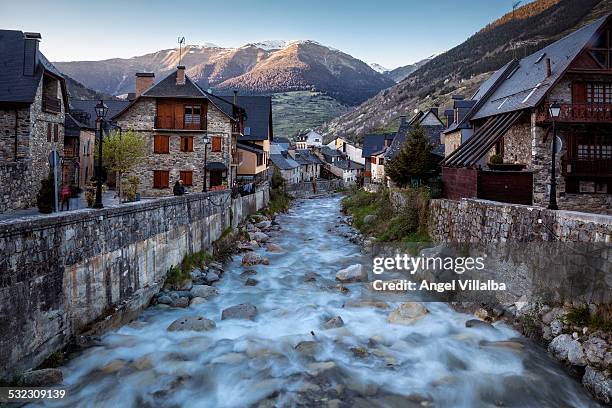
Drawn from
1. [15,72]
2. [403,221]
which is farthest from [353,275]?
[15,72]

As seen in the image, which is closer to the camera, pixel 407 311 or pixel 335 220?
pixel 407 311

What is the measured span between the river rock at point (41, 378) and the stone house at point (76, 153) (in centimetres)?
2786

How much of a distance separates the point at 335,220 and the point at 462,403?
31.6m

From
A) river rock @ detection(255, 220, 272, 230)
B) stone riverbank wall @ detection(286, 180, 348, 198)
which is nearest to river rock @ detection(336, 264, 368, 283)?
river rock @ detection(255, 220, 272, 230)

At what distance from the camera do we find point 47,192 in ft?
53.4

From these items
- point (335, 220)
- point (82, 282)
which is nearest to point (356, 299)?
point (82, 282)

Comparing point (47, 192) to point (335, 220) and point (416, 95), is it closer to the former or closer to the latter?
point (335, 220)

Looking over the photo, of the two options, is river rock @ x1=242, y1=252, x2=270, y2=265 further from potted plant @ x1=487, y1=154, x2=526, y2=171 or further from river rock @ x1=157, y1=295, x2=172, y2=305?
potted plant @ x1=487, y1=154, x2=526, y2=171

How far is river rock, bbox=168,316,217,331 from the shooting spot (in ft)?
45.2

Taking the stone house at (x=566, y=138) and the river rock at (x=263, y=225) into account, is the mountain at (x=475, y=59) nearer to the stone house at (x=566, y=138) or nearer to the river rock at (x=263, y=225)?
the river rock at (x=263, y=225)

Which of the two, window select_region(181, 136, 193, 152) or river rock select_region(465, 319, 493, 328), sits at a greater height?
window select_region(181, 136, 193, 152)

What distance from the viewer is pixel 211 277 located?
1986cm

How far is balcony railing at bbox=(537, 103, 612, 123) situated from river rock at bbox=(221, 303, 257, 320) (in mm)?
17807

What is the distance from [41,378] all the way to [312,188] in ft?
197
